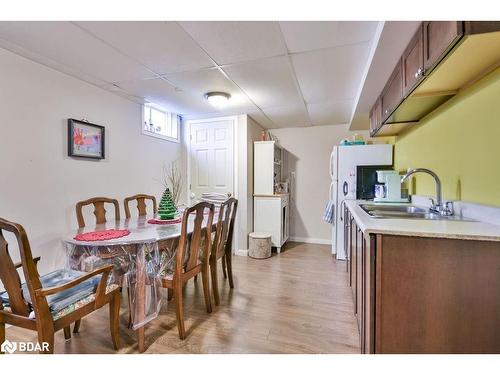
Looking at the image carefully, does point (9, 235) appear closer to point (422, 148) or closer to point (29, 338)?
point (29, 338)

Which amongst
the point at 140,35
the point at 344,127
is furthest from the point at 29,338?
the point at 344,127

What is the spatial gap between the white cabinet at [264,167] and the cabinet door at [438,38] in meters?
2.65

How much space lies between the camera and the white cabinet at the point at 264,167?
3920mm

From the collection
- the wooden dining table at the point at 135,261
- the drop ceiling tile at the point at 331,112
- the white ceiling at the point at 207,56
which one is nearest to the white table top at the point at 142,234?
the wooden dining table at the point at 135,261

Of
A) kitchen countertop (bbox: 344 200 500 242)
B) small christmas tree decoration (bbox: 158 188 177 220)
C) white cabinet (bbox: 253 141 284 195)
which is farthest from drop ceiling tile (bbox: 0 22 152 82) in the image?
kitchen countertop (bbox: 344 200 500 242)

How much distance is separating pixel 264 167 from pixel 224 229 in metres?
1.77

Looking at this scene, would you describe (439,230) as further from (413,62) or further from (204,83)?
(204,83)

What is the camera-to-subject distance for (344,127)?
169 inches

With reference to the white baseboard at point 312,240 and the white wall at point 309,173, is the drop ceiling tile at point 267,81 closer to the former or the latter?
the white wall at point 309,173

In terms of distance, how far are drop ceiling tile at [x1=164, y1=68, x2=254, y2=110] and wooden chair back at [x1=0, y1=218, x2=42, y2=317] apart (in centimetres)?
185

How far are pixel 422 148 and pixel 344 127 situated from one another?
2.08 m

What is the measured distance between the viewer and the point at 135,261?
65.5 inches

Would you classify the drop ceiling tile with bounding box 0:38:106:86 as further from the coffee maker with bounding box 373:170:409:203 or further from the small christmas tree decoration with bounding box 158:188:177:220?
the coffee maker with bounding box 373:170:409:203

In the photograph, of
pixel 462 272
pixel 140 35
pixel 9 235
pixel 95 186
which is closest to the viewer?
pixel 462 272
